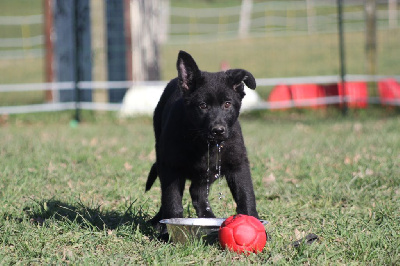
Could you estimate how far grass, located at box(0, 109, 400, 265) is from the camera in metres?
3.62

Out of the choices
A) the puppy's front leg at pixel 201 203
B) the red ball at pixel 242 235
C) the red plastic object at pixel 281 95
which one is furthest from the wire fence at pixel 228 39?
the red ball at pixel 242 235

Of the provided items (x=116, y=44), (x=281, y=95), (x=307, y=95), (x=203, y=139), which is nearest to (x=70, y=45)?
(x=116, y=44)

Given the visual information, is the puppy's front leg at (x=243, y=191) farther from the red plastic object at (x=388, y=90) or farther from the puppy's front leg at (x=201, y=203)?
the red plastic object at (x=388, y=90)

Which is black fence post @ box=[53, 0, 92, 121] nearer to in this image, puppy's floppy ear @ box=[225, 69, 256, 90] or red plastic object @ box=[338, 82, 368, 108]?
red plastic object @ box=[338, 82, 368, 108]

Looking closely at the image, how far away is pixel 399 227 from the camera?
4.08 meters

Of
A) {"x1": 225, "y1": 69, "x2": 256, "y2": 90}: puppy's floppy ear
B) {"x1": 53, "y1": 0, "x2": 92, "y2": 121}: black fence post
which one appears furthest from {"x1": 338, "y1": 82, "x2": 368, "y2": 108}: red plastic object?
{"x1": 225, "y1": 69, "x2": 256, "y2": 90}: puppy's floppy ear

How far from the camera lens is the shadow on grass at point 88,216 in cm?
418

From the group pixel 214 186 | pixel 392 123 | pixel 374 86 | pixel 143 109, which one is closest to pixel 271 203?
pixel 214 186

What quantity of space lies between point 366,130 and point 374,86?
420cm

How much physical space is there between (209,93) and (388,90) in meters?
9.42

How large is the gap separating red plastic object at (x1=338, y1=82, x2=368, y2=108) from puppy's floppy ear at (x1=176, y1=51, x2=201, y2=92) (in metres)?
8.50

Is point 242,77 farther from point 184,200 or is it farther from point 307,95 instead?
point 307,95

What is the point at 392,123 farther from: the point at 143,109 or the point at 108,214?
the point at 108,214

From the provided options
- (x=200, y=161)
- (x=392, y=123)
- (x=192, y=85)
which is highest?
(x=192, y=85)
